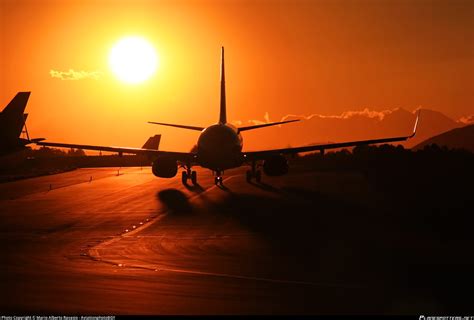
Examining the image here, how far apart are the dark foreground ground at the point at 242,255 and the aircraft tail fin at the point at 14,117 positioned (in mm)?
36311

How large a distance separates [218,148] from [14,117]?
39692 mm

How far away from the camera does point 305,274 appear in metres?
17.2

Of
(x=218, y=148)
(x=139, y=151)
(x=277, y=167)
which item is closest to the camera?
(x=218, y=148)

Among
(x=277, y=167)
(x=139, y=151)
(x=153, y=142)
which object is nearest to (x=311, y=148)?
(x=277, y=167)

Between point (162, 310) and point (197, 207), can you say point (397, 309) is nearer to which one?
point (162, 310)

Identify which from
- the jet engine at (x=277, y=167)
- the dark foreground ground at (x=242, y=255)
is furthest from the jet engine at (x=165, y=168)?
the dark foreground ground at (x=242, y=255)

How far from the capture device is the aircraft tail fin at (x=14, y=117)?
76081 millimetres

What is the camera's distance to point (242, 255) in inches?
813

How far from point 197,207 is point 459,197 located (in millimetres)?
15528

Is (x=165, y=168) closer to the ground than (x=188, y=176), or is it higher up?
higher up

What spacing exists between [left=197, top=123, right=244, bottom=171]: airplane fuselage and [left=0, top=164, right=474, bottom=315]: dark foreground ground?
6413 millimetres

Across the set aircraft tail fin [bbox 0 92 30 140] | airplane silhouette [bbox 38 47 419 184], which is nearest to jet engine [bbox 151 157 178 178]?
airplane silhouette [bbox 38 47 419 184]

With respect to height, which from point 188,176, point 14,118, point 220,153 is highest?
point 14,118

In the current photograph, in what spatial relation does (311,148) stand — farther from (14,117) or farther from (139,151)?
(14,117)
